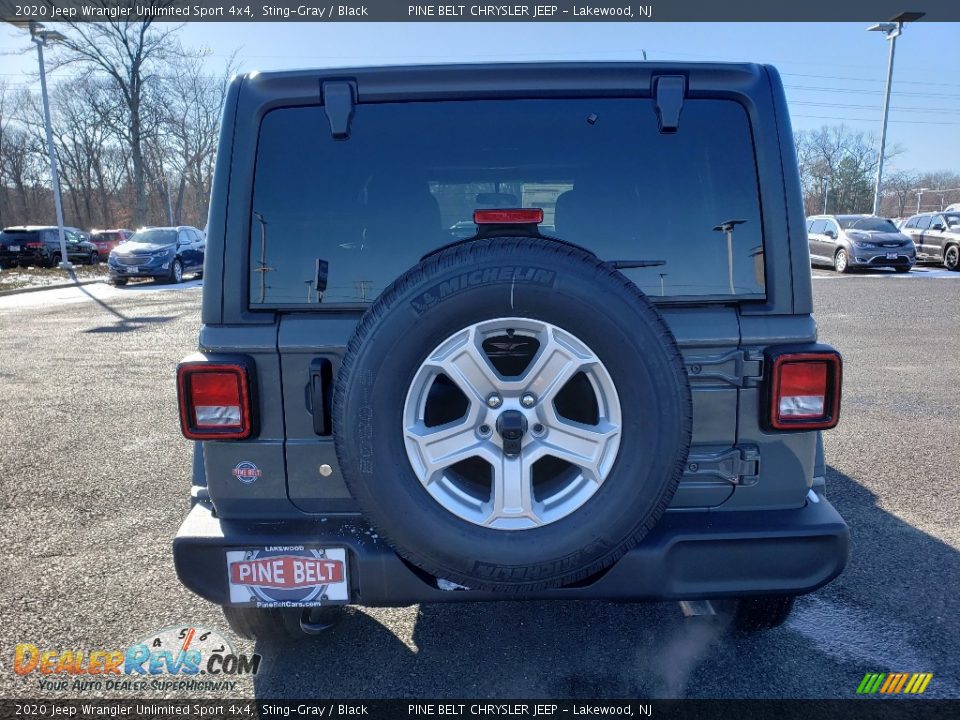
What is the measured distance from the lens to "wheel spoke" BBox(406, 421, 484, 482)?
184 centimetres

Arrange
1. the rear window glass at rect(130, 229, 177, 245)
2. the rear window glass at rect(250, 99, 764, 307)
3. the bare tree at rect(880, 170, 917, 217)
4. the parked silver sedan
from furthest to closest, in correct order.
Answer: the bare tree at rect(880, 170, 917, 217), the rear window glass at rect(130, 229, 177, 245), the parked silver sedan, the rear window glass at rect(250, 99, 764, 307)

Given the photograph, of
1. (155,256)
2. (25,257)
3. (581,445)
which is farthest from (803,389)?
(25,257)

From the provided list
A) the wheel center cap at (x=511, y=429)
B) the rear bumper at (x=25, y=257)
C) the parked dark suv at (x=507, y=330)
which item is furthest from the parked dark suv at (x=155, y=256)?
the wheel center cap at (x=511, y=429)

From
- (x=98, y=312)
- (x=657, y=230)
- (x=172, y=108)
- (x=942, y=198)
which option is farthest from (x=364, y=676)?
(x=942, y=198)

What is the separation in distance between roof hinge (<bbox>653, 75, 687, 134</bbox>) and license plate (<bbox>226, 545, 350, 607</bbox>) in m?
1.70

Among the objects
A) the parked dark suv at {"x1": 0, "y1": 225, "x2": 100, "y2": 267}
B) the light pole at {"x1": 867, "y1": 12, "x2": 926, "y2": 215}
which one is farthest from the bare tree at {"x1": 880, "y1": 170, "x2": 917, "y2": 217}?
the parked dark suv at {"x1": 0, "y1": 225, "x2": 100, "y2": 267}

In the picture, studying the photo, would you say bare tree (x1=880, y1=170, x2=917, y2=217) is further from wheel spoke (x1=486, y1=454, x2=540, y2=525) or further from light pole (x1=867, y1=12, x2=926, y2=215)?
wheel spoke (x1=486, y1=454, x2=540, y2=525)

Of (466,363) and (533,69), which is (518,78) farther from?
(466,363)

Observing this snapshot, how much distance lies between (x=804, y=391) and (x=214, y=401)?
1.87 m

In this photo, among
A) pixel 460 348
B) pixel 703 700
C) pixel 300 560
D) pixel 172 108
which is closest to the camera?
pixel 460 348

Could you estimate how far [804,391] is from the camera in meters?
2.04

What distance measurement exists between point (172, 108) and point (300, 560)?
45.6 metres

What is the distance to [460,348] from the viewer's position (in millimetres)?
1807

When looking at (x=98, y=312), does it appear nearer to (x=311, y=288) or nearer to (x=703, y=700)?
(x=311, y=288)
